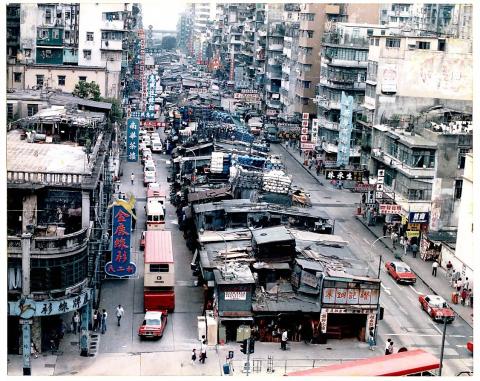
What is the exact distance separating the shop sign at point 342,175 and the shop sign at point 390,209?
3972mm

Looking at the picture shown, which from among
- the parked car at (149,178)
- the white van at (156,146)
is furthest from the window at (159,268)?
the white van at (156,146)

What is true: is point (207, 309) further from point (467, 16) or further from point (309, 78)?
point (309, 78)

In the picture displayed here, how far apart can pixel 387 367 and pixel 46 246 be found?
1672 centimetres

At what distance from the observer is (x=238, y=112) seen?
13188cm

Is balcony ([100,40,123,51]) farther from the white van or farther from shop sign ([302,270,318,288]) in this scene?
shop sign ([302,270,318,288])

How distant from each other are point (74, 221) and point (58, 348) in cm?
643

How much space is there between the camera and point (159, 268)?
150 ft

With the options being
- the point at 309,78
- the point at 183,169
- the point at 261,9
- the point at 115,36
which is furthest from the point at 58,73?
the point at 261,9

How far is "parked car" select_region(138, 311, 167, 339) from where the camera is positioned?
138 feet

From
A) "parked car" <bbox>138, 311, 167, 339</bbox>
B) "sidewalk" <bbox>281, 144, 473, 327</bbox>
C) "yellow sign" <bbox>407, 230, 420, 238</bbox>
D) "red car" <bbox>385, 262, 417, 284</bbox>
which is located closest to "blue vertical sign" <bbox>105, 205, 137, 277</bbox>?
"parked car" <bbox>138, 311, 167, 339</bbox>

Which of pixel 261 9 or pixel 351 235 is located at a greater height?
pixel 261 9

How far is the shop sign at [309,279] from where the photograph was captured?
43.7m

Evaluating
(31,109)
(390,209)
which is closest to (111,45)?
(31,109)

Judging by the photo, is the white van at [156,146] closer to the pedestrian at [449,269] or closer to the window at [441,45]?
the window at [441,45]
